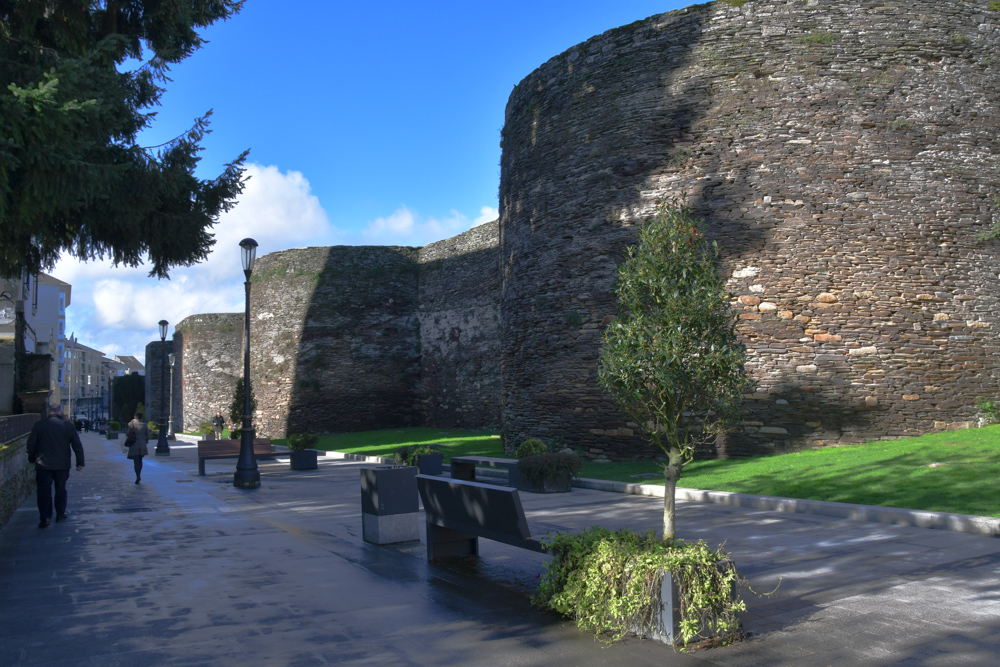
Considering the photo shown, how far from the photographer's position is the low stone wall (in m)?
9.59

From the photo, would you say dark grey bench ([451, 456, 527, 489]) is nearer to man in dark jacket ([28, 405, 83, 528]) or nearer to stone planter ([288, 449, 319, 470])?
man in dark jacket ([28, 405, 83, 528])

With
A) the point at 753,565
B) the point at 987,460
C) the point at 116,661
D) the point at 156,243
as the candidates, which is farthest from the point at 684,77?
the point at 116,661

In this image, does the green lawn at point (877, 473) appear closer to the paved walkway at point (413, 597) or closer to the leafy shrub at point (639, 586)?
the paved walkway at point (413, 597)

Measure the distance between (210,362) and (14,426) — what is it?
100 ft

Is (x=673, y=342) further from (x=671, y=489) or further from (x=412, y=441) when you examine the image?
(x=412, y=441)

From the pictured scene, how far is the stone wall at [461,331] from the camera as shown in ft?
91.7

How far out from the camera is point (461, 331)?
98.0 feet

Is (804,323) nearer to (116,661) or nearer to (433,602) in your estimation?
(433,602)

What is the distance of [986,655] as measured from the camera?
409 centimetres

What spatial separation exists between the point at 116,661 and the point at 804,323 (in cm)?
1229

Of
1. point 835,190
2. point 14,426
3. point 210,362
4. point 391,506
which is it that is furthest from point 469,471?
point 210,362

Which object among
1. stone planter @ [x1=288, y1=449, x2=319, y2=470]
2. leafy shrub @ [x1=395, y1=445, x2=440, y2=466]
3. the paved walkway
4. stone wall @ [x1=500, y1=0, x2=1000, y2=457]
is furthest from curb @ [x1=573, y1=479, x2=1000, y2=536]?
stone planter @ [x1=288, y1=449, x2=319, y2=470]

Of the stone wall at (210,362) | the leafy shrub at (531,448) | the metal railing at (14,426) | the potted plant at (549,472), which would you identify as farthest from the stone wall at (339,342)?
the potted plant at (549,472)

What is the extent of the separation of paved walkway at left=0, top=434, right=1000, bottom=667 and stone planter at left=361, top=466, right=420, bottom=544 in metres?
0.28
